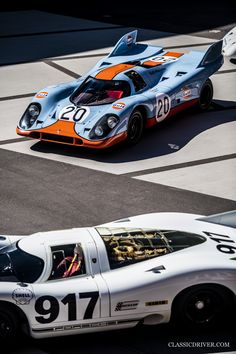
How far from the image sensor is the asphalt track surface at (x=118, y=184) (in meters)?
8.52

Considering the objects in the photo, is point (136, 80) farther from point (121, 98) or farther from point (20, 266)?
point (20, 266)

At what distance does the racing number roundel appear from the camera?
1495cm

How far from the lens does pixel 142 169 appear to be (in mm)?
13586

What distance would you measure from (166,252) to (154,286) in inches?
22.1

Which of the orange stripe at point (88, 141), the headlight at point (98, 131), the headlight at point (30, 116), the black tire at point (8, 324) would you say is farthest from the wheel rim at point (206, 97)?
the black tire at point (8, 324)

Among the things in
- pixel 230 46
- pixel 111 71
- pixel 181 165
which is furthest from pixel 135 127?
pixel 230 46

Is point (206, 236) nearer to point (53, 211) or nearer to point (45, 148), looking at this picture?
point (53, 211)

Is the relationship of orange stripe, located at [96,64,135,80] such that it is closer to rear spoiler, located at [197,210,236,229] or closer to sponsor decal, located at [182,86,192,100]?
sponsor decal, located at [182,86,192,100]

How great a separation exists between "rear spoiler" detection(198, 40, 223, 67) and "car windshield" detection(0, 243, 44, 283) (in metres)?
8.69

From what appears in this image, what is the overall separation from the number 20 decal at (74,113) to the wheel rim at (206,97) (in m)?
3.09

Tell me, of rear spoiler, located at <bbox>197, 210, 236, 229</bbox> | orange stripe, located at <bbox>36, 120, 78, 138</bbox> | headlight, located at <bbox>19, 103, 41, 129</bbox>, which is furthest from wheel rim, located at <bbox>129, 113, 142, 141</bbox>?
rear spoiler, located at <bbox>197, 210, 236, 229</bbox>

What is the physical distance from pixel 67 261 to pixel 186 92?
7.89 m

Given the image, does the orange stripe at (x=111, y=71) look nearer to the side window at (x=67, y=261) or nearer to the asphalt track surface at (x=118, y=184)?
the asphalt track surface at (x=118, y=184)

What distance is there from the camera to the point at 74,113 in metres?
14.4
